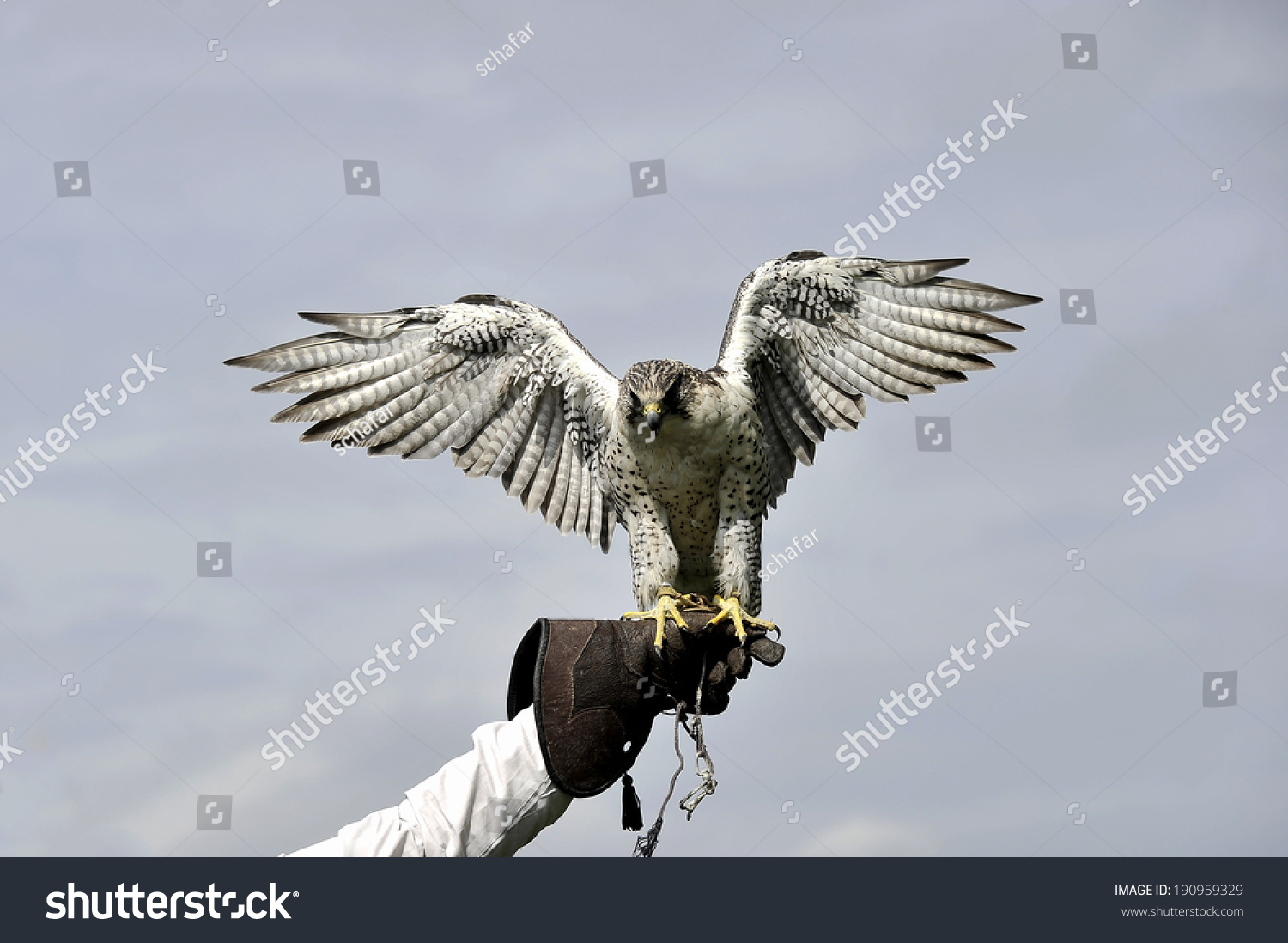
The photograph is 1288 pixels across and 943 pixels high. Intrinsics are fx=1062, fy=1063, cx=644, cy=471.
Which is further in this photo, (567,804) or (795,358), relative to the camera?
(795,358)

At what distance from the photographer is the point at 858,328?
4.48 metres

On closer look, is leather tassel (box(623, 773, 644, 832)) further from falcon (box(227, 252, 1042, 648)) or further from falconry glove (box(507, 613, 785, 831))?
falcon (box(227, 252, 1042, 648))

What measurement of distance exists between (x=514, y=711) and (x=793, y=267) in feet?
7.07

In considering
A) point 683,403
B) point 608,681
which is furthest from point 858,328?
point 608,681

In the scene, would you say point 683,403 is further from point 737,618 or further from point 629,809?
point 629,809

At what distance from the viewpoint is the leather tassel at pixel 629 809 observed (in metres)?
3.30

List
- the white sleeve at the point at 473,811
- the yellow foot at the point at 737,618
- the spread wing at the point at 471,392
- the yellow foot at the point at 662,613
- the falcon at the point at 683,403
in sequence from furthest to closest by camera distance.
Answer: the spread wing at the point at 471,392
the falcon at the point at 683,403
the yellow foot at the point at 737,618
the yellow foot at the point at 662,613
the white sleeve at the point at 473,811

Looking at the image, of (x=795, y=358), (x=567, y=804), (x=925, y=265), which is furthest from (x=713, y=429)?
(x=567, y=804)

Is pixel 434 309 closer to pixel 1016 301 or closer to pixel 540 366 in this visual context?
pixel 540 366

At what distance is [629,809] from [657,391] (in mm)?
1476

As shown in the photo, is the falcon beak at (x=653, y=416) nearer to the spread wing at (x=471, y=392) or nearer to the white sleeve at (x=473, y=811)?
the spread wing at (x=471, y=392)

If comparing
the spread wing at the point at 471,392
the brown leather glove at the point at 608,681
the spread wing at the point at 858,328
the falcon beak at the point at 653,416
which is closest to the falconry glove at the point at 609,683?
the brown leather glove at the point at 608,681

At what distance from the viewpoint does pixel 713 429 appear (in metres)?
4.09

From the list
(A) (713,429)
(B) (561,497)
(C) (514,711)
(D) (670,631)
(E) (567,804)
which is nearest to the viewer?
(E) (567,804)
